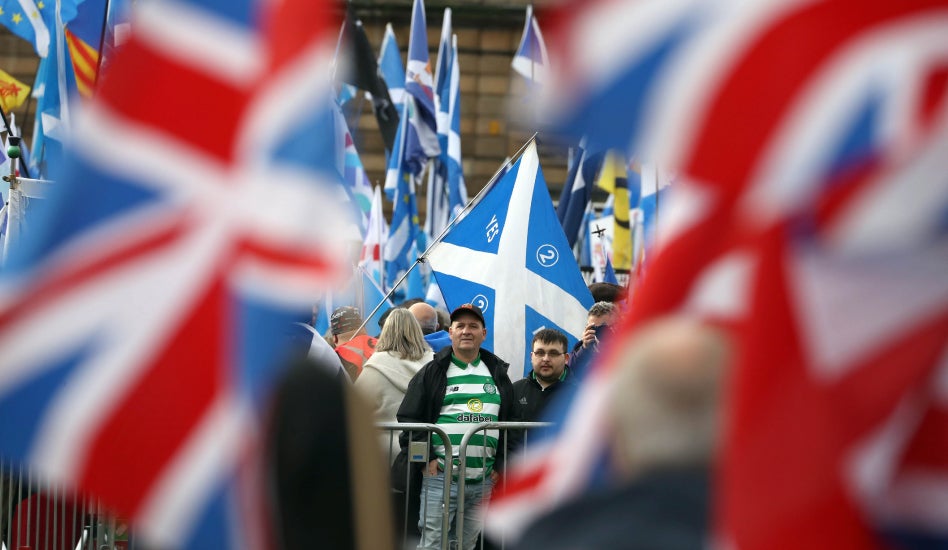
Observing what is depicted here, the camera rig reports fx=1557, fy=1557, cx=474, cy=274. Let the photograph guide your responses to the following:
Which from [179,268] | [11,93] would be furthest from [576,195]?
[179,268]

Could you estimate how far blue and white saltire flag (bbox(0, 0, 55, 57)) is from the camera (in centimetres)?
1181

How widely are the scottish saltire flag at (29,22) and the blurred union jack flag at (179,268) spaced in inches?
374

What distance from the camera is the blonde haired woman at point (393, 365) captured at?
24.4ft

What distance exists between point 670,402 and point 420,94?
12.1m

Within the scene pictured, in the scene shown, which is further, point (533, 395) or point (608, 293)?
point (608, 293)

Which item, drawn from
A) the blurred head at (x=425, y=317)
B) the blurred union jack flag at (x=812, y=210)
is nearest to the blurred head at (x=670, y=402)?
the blurred union jack flag at (x=812, y=210)

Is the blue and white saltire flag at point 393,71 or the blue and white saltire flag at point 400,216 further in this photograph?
the blue and white saltire flag at point 393,71

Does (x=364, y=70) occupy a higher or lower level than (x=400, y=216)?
higher

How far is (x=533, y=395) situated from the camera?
7297 millimetres

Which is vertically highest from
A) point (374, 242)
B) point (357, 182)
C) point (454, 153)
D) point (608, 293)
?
point (454, 153)

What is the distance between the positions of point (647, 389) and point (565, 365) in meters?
5.14

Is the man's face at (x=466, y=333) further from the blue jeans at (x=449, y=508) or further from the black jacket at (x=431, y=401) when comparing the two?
the blue jeans at (x=449, y=508)

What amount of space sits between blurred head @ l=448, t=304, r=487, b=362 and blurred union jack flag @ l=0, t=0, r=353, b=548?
176 inches

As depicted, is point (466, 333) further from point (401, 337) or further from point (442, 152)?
point (442, 152)
